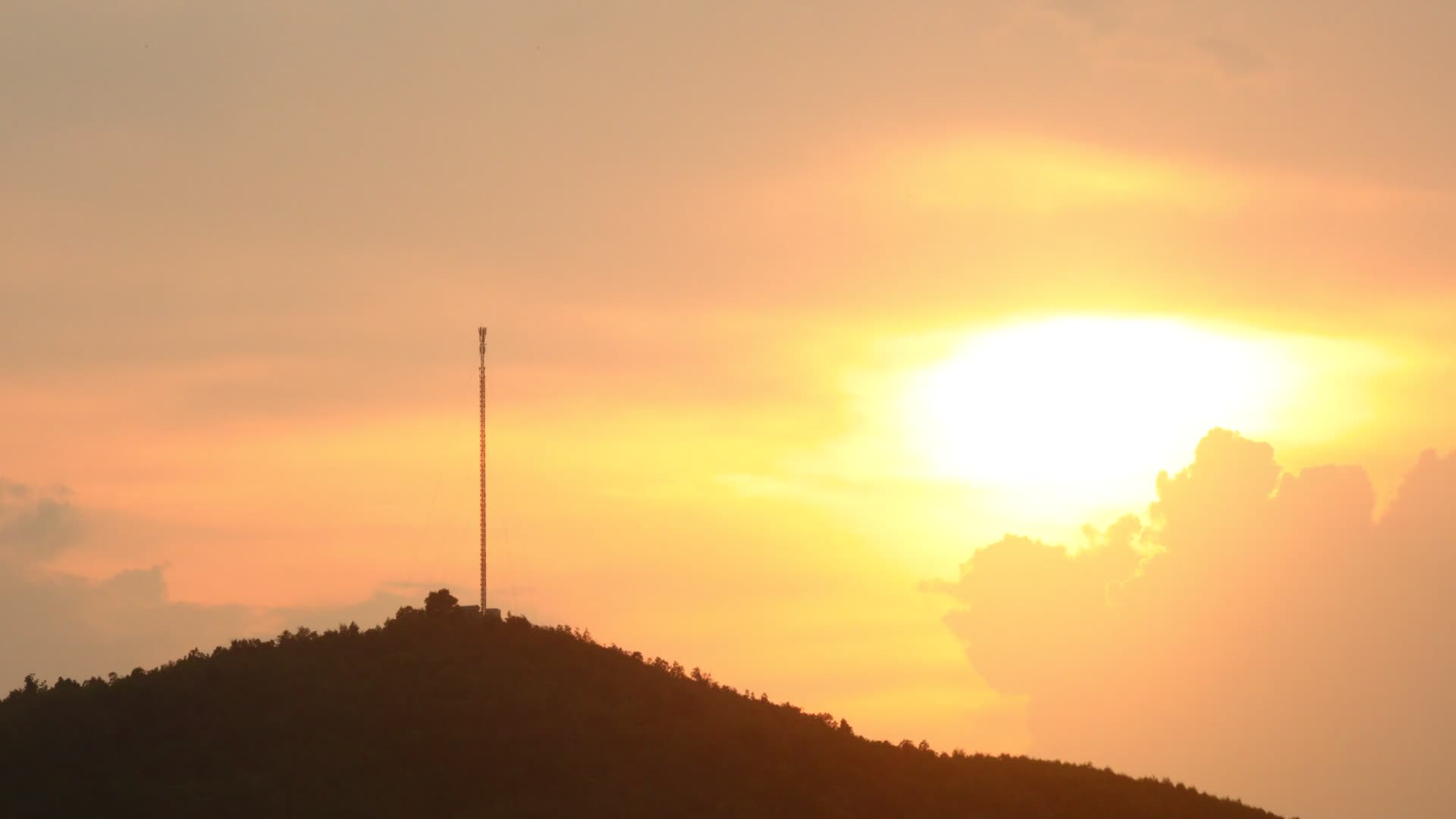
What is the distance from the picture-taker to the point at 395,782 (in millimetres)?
56750

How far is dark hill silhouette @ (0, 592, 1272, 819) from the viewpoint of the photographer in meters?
56.0

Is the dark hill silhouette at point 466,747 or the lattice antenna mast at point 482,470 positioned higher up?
the lattice antenna mast at point 482,470

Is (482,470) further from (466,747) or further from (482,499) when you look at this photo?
(466,747)

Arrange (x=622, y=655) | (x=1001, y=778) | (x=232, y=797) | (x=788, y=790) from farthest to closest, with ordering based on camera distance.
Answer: (x=622, y=655), (x=1001, y=778), (x=788, y=790), (x=232, y=797)

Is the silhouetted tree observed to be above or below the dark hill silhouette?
above

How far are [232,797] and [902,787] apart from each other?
82.7ft

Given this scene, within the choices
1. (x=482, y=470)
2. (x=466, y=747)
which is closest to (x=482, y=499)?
(x=482, y=470)

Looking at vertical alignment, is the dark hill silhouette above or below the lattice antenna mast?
below

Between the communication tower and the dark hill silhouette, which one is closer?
the dark hill silhouette

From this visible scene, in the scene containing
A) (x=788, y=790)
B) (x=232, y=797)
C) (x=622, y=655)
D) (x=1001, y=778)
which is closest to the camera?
(x=232, y=797)

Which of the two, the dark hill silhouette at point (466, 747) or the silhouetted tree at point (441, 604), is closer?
the dark hill silhouette at point (466, 747)

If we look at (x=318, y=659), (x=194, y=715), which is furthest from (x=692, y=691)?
(x=194, y=715)

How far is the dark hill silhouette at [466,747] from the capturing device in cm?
5600

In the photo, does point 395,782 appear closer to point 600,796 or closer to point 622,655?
point 600,796
